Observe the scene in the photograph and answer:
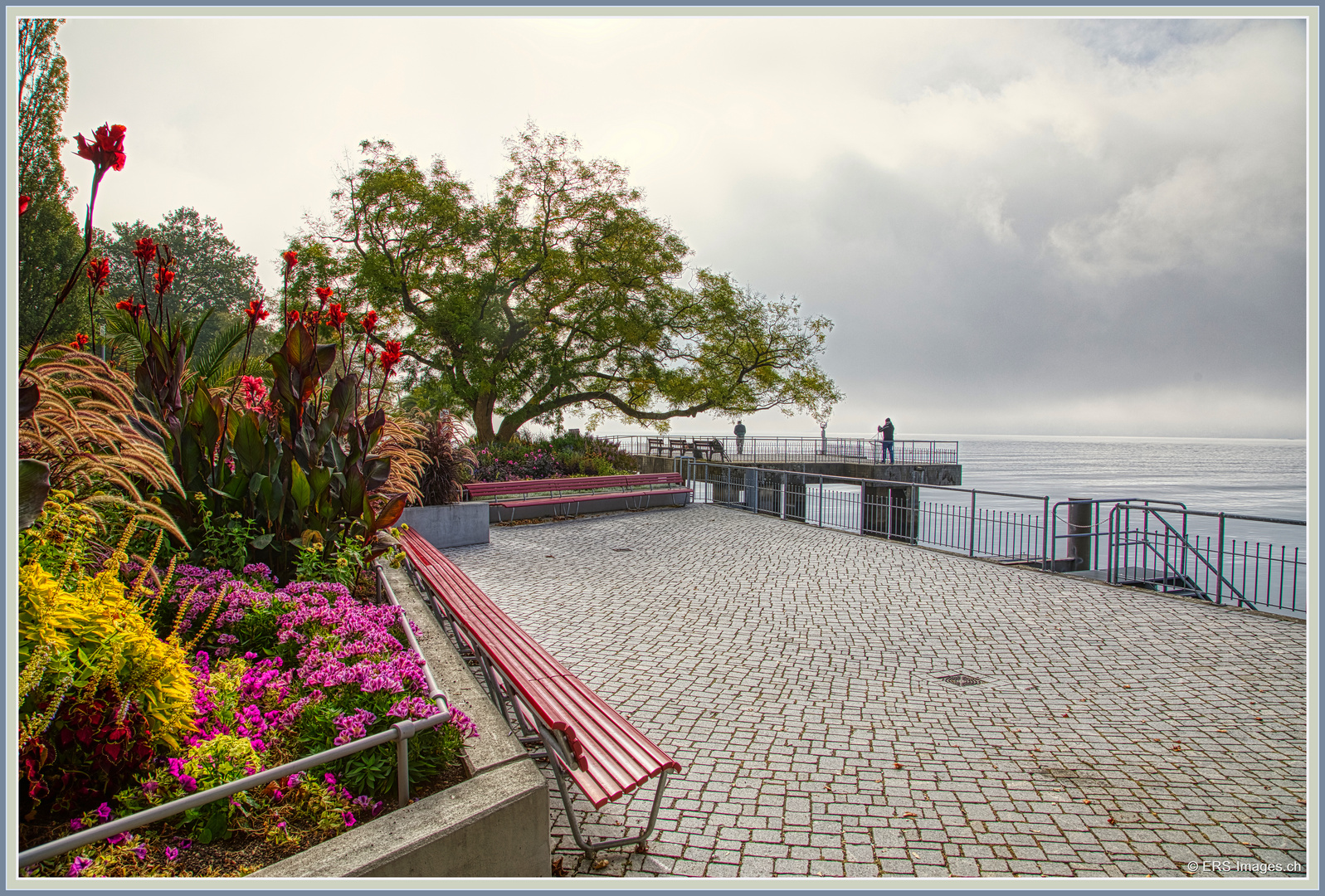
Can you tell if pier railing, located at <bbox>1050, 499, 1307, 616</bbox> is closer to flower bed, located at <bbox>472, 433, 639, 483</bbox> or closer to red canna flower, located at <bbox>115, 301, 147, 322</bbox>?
red canna flower, located at <bbox>115, 301, 147, 322</bbox>

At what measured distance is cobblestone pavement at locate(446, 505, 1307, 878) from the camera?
9.49 feet

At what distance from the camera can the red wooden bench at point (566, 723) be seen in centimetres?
262

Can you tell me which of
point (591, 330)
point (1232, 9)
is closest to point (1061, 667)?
point (1232, 9)

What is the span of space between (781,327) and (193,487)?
19865 mm

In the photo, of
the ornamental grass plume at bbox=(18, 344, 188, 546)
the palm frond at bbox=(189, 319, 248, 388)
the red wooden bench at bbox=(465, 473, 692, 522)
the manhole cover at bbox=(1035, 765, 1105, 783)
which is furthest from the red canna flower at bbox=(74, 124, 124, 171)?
the red wooden bench at bbox=(465, 473, 692, 522)

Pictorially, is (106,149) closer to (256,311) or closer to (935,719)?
(256,311)

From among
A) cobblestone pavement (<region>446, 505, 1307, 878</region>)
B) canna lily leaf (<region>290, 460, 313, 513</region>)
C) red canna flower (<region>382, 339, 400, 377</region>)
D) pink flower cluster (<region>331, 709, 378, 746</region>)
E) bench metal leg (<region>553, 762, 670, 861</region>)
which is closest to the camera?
pink flower cluster (<region>331, 709, 378, 746</region>)

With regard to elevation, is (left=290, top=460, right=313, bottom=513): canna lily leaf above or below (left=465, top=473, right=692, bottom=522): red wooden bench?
above

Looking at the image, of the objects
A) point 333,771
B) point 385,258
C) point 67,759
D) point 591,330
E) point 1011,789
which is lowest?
point 1011,789

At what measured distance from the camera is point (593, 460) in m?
18.9

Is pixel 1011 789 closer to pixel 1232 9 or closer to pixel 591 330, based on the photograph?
pixel 1232 9

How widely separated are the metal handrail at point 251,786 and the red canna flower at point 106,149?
2053mm

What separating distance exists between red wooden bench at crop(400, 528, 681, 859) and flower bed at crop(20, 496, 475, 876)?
0.39 metres

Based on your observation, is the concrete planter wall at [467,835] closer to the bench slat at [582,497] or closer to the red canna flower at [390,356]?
the red canna flower at [390,356]
